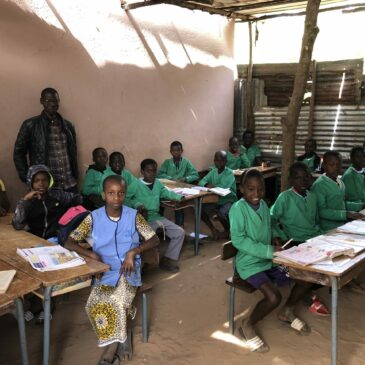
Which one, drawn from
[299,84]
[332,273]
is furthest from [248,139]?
[332,273]

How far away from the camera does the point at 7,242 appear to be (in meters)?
3.00

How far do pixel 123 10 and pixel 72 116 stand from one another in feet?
5.84

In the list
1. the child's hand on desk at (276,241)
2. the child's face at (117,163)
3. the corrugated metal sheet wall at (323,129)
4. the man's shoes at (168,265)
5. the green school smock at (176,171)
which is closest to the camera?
the child's hand on desk at (276,241)

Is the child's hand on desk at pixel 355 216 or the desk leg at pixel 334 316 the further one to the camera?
the child's hand on desk at pixel 355 216

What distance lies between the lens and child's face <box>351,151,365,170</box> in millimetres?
4820

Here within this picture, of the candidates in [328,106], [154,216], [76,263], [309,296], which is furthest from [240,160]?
[76,263]

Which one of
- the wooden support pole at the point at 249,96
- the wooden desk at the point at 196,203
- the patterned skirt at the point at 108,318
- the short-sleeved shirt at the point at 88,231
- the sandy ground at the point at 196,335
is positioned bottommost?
the sandy ground at the point at 196,335

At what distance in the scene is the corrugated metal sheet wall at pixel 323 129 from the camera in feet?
24.1

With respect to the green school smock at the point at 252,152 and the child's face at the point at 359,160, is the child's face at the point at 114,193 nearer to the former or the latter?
the child's face at the point at 359,160

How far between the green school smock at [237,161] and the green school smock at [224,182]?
1396 millimetres

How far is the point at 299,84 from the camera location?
476 cm

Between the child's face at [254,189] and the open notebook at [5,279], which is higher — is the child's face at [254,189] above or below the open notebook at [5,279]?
above

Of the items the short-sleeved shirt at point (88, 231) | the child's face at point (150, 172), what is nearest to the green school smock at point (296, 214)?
the short-sleeved shirt at point (88, 231)

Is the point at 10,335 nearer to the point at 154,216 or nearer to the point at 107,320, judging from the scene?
the point at 107,320
